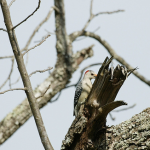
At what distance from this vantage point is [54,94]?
7.70 meters

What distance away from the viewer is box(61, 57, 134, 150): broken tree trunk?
3.52 metres

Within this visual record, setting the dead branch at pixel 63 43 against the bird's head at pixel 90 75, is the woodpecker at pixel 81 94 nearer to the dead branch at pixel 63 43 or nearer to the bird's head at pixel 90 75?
the bird's head at pixel 90 75

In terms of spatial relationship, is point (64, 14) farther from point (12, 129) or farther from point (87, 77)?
point (12, 129)

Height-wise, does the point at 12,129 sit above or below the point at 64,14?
below

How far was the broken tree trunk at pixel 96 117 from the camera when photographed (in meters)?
3.52

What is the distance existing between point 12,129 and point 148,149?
4387 mm

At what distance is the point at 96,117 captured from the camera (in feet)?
11.8

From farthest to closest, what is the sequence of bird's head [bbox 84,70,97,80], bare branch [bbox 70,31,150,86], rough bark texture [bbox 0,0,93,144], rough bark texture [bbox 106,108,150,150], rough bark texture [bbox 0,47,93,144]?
bare branch [bbox 70,31,150,86], rough bark texture [bbox 0,0,93,144], rough bark texture [bbox 0,47,93,144], bird's head [bbox 84,70,97,80], rough bark texture [bbox 106,108,150,150]

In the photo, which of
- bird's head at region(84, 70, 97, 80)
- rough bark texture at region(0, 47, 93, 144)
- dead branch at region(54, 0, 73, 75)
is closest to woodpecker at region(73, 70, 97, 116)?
bird's head at region(84, 70, 97, 80)

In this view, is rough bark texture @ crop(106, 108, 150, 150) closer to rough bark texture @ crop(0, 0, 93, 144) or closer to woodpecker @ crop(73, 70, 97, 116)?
woodpecker @ crop(73, 70, 97, 116)

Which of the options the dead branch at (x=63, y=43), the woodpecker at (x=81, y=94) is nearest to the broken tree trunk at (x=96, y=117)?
the woodpecker at (x=81, y=94)

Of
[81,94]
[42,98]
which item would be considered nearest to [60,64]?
[42,98]

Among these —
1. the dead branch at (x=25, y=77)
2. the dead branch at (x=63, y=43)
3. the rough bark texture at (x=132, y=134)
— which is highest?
the dead branch at (x=63, y=43)

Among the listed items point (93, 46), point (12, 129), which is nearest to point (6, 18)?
point (12, 129)
